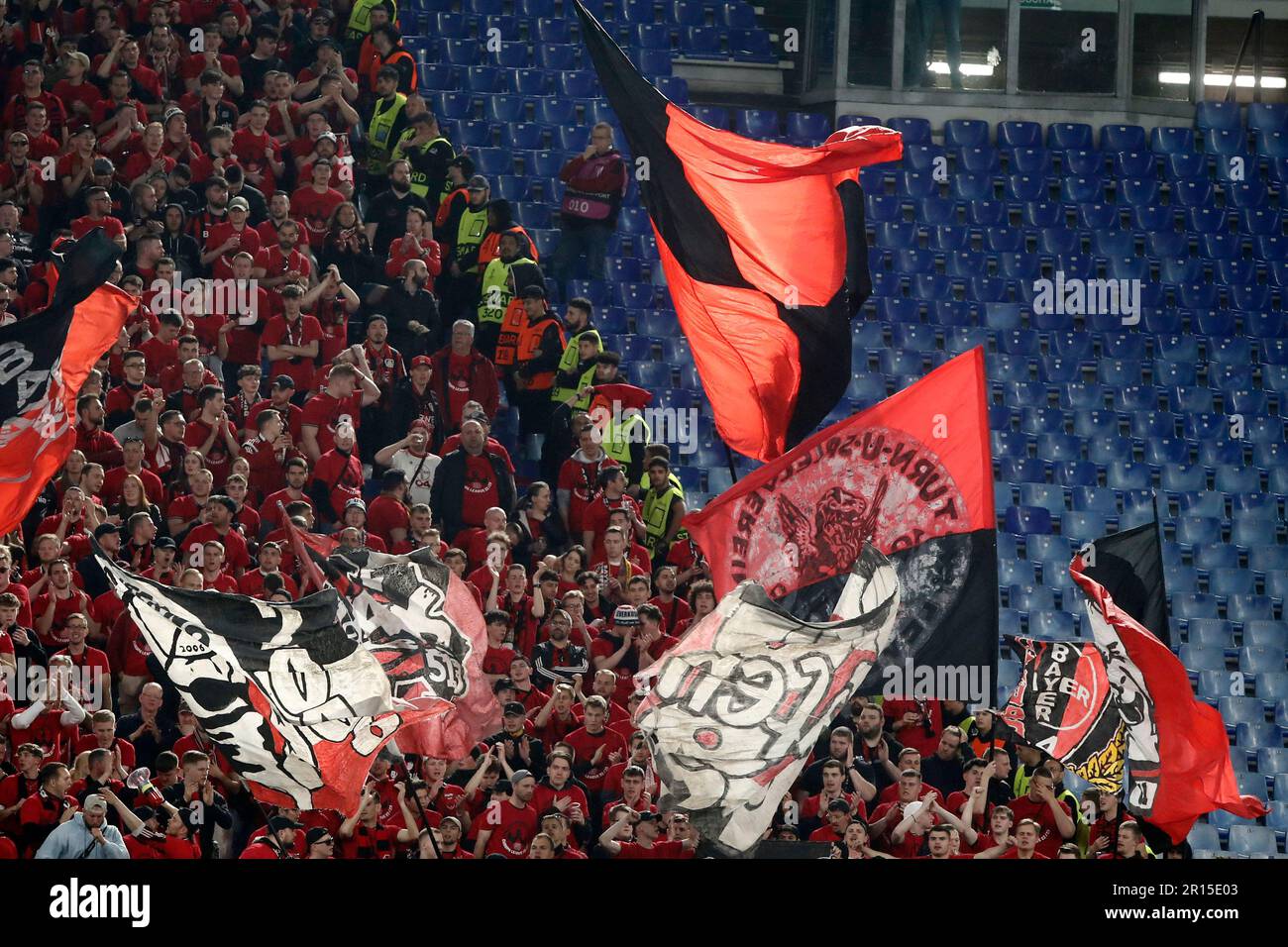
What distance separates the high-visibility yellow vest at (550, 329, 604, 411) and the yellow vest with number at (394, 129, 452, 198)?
201 cm

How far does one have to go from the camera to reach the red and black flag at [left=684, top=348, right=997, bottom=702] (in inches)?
533

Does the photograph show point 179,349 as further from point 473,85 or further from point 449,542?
point 473,85

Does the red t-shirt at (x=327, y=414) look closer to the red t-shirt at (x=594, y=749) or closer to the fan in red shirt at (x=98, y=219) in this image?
the fan in red shirt at (x=98, y=219)

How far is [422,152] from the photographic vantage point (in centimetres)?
1841

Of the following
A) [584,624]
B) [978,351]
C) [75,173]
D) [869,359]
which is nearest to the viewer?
[978,351]

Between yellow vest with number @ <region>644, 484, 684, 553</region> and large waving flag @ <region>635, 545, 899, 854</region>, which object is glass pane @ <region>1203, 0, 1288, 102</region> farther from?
large waving flag @ <region>635, 545, 899, 854</region>

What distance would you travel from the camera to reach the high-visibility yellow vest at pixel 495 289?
17.4 metres

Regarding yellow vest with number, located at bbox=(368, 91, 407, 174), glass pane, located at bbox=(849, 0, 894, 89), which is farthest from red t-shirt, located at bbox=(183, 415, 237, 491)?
glass pane, located at bbox=(849, 0, 894, 89)

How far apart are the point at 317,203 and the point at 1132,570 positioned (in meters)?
6.14

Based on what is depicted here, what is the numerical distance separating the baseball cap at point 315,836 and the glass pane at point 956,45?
40.0 feet

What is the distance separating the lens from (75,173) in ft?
55.5

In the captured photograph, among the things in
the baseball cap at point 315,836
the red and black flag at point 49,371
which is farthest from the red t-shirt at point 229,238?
the baseball cap at point 315,836
